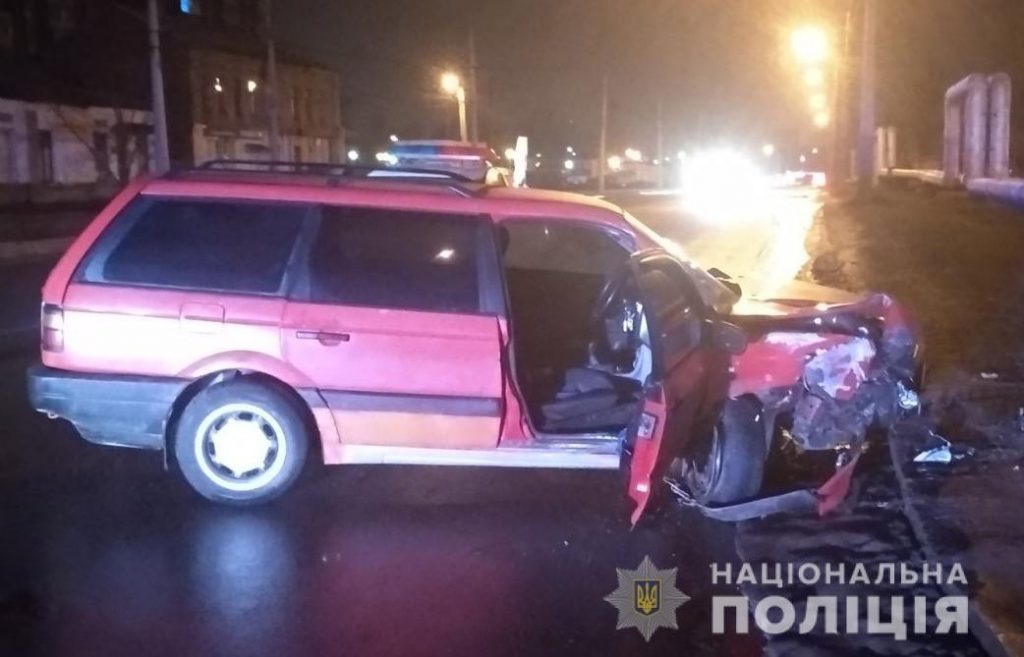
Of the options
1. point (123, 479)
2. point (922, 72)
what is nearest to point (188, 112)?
point (922, 72)

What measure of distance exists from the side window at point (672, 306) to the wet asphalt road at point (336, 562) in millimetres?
901

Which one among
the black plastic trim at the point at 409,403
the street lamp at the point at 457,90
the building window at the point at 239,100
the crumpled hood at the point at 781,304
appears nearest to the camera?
the black plastic trim at the point at 409,403

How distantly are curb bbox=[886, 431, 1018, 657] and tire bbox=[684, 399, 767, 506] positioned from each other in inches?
30.9

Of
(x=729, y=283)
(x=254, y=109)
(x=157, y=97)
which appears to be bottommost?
(x=729, y=283)

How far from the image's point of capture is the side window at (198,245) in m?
6.32

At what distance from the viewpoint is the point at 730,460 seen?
Answer: 6242 mm

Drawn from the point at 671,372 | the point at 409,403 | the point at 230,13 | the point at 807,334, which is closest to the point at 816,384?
the point at 807,334

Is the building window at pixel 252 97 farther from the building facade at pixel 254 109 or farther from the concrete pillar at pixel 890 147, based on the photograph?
the concrete pillar at pixel 890 147

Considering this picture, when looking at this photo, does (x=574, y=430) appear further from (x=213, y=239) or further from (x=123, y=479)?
(x=123, y=479)

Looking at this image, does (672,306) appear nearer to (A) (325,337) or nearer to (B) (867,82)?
(A) (325,337)

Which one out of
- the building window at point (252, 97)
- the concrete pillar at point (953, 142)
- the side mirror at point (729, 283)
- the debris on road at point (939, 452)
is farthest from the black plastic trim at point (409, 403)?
the building window at point (252, 97)

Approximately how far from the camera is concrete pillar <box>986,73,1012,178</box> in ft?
88.2

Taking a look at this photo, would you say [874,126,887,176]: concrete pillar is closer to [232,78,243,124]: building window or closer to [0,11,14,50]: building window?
[232,78,243,124]: building window

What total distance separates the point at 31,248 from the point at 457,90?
3016 cm
